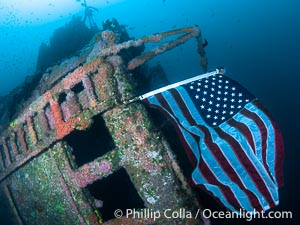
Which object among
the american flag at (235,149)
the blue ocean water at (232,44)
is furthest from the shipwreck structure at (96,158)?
the blue ocean water at (232,44)

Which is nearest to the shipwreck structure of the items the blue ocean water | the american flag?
the american flag

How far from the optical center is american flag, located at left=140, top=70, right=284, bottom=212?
498 centimetres

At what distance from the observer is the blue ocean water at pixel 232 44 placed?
124 ft

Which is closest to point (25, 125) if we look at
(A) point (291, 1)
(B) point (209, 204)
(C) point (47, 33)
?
(B) point (209, 204)

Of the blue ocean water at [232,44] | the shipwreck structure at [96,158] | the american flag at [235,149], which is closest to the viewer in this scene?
the american flag at [235,149]

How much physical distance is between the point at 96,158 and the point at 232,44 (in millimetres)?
59359

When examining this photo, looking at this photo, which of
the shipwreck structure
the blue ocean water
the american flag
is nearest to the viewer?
the american flag

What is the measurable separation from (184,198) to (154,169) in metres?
0.87

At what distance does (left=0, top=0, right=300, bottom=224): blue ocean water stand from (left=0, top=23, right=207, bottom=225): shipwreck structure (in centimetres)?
1715

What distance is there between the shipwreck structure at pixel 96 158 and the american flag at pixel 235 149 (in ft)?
2.31

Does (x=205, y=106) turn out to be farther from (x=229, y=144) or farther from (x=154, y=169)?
(x=154, y=169)

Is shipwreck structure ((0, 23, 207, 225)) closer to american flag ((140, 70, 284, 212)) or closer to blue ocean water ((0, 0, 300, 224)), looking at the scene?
american flag ((140, 70, 284, 212))

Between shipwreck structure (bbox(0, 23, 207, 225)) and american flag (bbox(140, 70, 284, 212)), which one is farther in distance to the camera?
shipwreck structure (bbox(0, 23, 207, 225))

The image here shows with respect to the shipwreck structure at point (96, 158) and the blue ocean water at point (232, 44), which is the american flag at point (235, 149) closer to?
the shipwreck structure at point (96, 158)
